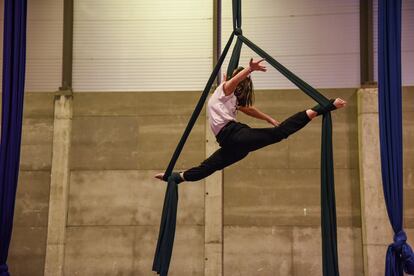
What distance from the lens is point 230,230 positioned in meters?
7.32

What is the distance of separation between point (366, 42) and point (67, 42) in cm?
400

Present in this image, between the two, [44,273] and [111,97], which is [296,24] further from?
[44,273]

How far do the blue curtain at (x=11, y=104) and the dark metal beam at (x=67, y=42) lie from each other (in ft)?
5.36

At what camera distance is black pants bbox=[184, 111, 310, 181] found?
4.61 metres

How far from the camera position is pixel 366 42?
24.6 feet

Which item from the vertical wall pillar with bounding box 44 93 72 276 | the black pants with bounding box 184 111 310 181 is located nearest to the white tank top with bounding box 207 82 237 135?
the black pants with bounding box 184 111 310 181

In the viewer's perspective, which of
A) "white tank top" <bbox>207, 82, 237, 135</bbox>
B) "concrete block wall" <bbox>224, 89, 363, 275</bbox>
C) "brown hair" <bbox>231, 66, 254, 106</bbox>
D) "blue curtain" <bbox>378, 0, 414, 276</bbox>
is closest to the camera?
"white tank top" <bbox>207, 82, 237, 135</bbox>

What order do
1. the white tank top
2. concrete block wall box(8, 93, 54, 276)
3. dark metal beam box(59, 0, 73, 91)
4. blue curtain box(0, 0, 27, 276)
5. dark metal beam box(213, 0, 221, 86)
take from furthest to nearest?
dark metal beam box(59, 0, 73, 91), dark metal beam box(213, 0, 221, 86), concrete block wall box(8, 93, 54, 276), blue curtain box(0, 0, 27, 276), the white tank top

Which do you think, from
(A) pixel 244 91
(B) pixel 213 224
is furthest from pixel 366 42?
(A) pixel 244 91

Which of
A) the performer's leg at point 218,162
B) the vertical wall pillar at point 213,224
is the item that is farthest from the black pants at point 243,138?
the vertical wall pillar at point 213,224

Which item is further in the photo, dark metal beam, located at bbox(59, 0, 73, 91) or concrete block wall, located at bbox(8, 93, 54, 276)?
dark metal beam, located at bbox(59, 0, 73, 91)

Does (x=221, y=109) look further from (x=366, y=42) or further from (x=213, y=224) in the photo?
(x=366, y=42)

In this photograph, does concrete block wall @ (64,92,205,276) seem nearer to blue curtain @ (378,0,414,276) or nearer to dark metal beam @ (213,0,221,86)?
dark metal beam @ (213,0,221,86)

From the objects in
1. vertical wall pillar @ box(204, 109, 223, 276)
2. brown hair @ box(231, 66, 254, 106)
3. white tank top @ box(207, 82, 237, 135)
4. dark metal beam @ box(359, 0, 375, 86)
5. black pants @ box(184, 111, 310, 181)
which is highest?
dark metal beam @ box(359, 0, 375, 86)
